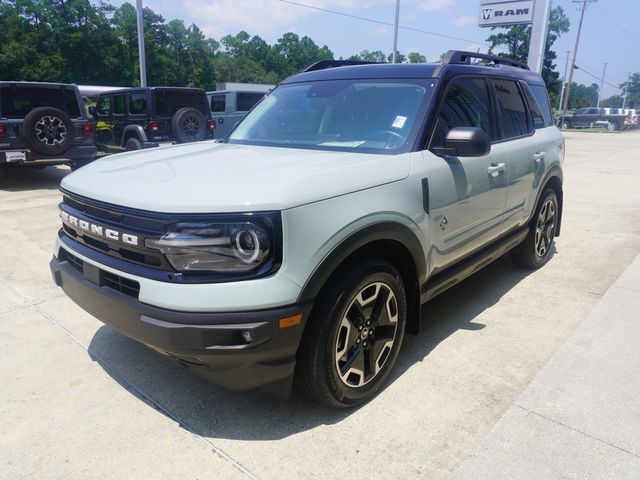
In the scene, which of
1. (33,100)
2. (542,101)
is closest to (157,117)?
(33,100)

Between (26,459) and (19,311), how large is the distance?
6.34ft

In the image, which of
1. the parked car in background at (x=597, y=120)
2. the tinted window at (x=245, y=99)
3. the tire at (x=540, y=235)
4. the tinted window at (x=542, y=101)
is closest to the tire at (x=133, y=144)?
the tinted window at (x=245, y=99)

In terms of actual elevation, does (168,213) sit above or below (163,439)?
above

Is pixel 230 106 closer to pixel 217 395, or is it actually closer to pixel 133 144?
pixel 133 144

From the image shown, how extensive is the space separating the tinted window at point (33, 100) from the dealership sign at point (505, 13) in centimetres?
1833

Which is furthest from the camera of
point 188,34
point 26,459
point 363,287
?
point 188,34

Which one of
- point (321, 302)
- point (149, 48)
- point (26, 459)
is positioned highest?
point (149, 48)

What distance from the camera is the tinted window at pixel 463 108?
3.16 m

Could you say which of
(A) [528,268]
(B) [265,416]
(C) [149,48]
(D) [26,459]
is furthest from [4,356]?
(C) [149,48]

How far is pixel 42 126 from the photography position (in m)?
9.08

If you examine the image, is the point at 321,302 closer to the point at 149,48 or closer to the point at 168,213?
the point at 168,213

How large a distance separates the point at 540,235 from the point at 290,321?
12.1ft

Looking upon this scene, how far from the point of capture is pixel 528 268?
5090mm

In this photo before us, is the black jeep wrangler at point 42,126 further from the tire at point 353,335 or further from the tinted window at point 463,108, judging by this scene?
the tire at point 353,335
